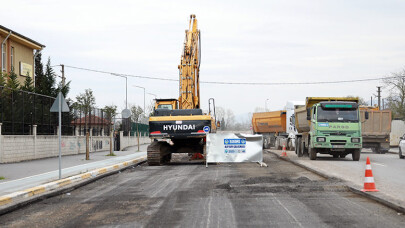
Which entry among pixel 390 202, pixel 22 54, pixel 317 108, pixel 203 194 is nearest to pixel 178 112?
pixel 317 108

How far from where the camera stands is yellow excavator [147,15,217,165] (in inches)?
867

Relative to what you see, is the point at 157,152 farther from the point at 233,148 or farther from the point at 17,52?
the point at 17,52

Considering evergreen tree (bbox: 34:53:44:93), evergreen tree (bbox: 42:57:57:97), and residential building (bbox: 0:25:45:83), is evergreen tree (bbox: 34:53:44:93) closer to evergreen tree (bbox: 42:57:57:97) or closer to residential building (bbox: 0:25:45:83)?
residential building (bbox: 0:25:45:83)

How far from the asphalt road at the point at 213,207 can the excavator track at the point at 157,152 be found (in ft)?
27.5

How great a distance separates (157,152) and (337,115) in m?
9.12

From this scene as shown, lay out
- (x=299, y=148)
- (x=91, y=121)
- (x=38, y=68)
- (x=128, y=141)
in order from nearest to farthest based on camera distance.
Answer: (x=299, y=148) < (x=91, y=121) < (x=38, y=68) < (x=128, y=141)

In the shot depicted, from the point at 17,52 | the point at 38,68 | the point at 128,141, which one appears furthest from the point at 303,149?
the point at 128,141

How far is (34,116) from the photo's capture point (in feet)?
86.1

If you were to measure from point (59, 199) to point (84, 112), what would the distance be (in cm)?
2302

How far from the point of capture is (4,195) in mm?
11445

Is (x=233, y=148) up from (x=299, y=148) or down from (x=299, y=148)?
up

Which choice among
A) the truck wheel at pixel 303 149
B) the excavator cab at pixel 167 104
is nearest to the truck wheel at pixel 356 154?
the truck wheel at pixel 303 149

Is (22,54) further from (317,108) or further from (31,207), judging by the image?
(31,207)

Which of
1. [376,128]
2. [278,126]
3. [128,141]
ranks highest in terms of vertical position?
[278,126]
